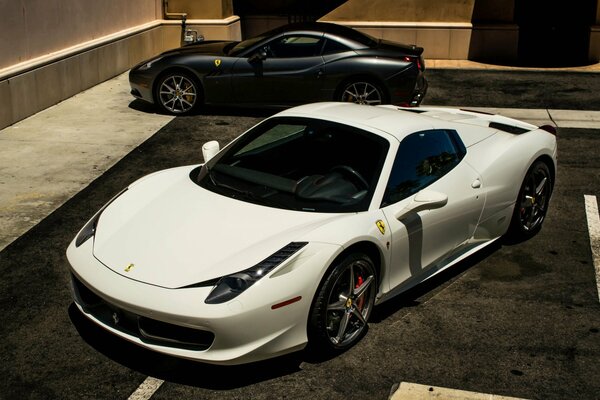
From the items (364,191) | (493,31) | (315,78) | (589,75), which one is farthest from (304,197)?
(493,31)

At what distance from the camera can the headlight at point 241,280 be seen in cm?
514

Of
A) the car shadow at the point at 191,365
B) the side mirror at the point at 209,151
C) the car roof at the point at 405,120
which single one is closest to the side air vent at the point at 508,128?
the car roof at the point at 405,120

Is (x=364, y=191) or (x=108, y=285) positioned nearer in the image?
(x=108, y=285)

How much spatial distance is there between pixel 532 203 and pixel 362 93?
5133 millimetres

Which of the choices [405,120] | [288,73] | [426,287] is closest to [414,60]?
[288,73]

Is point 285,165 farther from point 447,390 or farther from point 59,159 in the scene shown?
point 59,159

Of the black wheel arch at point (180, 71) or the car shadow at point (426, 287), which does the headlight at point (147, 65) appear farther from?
the car shadow at point (426, 287)

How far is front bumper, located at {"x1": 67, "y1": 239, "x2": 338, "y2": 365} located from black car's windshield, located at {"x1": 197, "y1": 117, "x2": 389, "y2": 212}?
683 millimetres

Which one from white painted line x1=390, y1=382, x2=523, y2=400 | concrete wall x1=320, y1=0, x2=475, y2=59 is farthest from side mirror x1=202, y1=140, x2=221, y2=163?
concrete wall x1=320, y1=0, x2=475, y2=59

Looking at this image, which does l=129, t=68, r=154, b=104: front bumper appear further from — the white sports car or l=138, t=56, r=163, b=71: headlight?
the white sports car

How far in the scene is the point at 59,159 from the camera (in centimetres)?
1032

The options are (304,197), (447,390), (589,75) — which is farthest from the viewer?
(589,75)

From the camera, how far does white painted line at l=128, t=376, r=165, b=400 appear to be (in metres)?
5.23

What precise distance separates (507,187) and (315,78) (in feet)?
18.2
